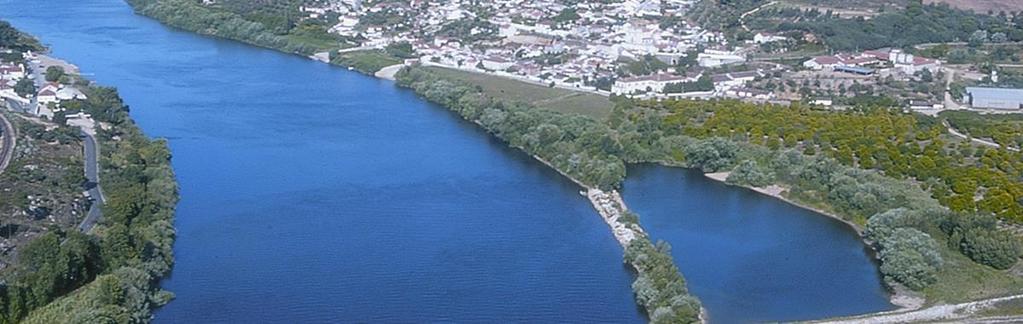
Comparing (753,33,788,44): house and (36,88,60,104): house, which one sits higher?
(753,33,788,44): house

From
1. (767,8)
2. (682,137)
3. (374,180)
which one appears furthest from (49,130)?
(767,8)

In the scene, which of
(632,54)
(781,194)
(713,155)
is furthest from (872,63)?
(781,194)

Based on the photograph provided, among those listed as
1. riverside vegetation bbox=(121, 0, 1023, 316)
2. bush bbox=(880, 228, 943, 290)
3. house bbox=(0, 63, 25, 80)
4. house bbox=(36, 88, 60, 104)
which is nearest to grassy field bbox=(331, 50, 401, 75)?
riverside vegetation bbox=(121, 0, 1023, 316)

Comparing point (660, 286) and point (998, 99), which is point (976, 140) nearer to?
point (998, 99)

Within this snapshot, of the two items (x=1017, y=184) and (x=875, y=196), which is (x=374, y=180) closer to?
(x=875, y=196)

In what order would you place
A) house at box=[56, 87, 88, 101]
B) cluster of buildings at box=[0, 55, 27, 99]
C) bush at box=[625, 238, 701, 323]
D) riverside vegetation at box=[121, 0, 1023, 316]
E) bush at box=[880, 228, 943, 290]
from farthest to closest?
cluster of buildings at box=[0, 55, 27, 99], house at box=[56, 87, 88, 101], riverside vegetation at box=[121, 0, 1023, 316], bush at box=[880, 228, 943, 290], bush at box=[625, 238, 701, 323]

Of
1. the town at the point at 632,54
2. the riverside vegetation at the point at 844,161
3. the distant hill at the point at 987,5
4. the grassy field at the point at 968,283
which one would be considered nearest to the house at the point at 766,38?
the town at the point at 632,54

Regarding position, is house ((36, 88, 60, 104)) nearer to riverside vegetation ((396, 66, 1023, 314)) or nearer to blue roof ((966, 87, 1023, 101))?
riverside vegetation ((396, 66, 1023, 314))
